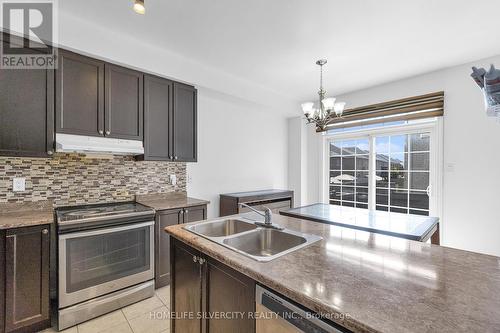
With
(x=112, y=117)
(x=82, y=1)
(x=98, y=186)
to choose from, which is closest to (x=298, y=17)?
(x=82, y=1)

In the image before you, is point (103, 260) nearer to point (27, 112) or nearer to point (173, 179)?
point (173, 179)

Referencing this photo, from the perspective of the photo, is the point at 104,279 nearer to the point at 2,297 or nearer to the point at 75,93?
the point at 2,297

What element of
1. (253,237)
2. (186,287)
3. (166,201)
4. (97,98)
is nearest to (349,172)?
(166,201)

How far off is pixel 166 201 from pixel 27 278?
1.41 m

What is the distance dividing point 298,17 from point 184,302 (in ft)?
8.17

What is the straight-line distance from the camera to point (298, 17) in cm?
217

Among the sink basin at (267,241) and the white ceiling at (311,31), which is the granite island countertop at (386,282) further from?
the white ceiling at (311,31)

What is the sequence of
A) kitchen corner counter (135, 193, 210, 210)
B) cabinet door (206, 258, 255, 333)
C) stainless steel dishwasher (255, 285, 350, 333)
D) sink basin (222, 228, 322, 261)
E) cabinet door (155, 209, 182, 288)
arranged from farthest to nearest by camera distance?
kitchen corner counter (135, 193, 210, 210), cabinet door (155, 209, 182, 288), sink basin (222, 228, 322, 261), cabinet door (206, 258, 255, 333), stainless steel dishwasher (255, 285, 350, 333)

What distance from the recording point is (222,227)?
6.13 feet

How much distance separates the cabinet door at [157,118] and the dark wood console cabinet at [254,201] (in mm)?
1197

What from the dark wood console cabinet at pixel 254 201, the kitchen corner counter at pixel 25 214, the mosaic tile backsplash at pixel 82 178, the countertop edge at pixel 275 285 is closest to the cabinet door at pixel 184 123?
the mosaic tile backsplash at pixel 82 178

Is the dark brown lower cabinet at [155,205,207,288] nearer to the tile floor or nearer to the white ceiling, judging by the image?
the tile floor

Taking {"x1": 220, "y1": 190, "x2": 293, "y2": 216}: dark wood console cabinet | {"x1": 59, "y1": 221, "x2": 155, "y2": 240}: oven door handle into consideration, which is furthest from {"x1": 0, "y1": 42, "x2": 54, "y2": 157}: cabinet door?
{"x1": 220, "y1": 190, "x2": 293, "y2": 216}: dark wood console cabinet

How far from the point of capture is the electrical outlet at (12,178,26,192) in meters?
2.14
